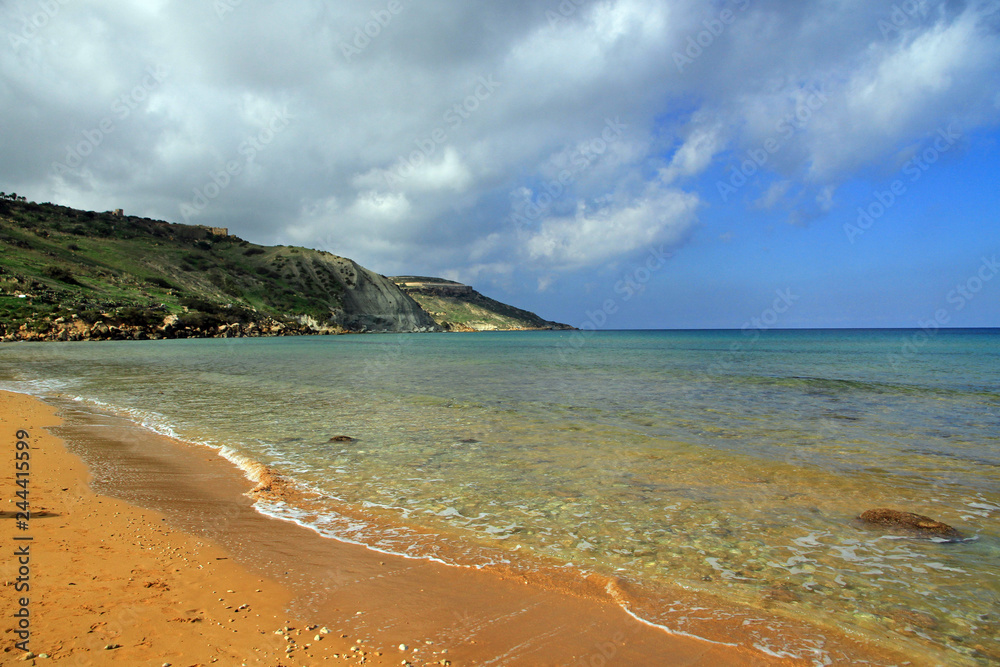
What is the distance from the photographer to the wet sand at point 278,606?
3.69 meters

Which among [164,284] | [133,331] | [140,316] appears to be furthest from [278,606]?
[164,284]

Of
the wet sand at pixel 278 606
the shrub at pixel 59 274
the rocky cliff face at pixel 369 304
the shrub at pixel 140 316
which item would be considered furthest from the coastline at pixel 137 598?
the rocky cliff face at pixel 369 304

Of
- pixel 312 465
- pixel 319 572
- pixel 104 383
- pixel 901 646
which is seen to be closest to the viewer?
pixel 901 646

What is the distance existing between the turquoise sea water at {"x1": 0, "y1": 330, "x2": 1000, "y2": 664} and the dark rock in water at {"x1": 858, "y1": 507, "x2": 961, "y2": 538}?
0.84 ft

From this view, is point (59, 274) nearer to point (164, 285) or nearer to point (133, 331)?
point (133, 331)

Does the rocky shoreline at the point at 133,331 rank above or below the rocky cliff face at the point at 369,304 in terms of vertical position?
below

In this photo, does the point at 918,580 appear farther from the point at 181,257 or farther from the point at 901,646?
the point at 181,257

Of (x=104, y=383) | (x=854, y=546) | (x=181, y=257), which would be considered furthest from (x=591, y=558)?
(x=181, y=257)

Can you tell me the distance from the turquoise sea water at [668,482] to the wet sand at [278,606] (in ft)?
1.44

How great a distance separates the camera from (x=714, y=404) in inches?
683

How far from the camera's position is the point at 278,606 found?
4.35 m

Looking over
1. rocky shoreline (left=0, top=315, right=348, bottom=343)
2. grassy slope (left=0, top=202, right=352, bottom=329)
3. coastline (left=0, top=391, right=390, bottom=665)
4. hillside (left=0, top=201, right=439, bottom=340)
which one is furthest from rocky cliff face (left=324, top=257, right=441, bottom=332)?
coastline (left=0, top=391, right=390, bottom=665)

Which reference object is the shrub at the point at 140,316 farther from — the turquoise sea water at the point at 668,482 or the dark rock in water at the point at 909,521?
the dark rock in water at the point at 909,521

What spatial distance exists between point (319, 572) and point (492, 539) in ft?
6.76
